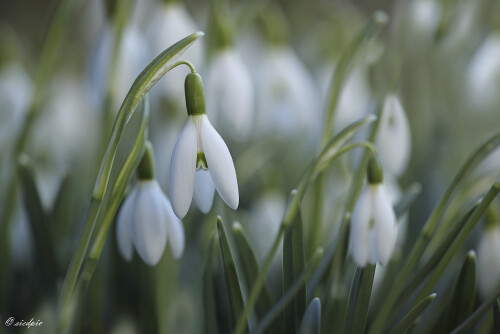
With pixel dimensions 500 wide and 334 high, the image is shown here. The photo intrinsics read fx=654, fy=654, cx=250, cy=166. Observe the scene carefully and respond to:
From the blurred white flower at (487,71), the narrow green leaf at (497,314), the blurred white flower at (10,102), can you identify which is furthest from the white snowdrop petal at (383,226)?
the blurred white flower at (10,102)

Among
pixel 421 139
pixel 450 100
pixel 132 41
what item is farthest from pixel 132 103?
pixel 450 100

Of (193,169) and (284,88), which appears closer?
(193,169)

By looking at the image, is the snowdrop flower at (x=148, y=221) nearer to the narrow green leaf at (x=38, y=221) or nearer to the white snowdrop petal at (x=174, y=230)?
the white snowdrop petal at (x=174, y=230)

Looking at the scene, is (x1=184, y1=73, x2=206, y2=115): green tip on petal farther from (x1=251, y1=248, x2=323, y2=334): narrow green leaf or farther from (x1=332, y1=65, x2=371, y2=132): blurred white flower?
(x1=332, y1=65, x2=371, y2=132): blurred white flower

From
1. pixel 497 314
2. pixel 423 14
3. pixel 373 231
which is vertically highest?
pixel 423 14

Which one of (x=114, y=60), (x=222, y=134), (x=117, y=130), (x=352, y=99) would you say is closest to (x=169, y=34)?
(x=114, y=60)

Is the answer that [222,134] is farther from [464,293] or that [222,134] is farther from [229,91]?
[464,293]

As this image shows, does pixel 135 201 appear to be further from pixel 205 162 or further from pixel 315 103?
pixel 315 103
